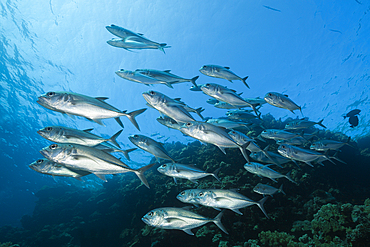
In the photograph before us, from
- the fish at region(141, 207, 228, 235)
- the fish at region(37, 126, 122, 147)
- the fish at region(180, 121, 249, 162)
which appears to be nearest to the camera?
the fish at region(37, 126, 122, 147)

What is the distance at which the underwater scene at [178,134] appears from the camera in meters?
3.20

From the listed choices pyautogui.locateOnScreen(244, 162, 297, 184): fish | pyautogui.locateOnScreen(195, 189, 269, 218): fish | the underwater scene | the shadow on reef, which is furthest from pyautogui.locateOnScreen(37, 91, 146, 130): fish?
the shadow on reef

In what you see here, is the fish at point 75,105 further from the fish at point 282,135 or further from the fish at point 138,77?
the fish at point 282,135

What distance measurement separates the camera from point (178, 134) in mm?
32469

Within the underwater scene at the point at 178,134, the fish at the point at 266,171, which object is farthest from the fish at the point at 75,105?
the fish at the point at 266,171

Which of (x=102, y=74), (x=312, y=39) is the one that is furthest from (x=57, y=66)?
(x=312, y=39)

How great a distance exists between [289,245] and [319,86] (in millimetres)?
29905

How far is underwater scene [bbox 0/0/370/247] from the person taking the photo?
3195mm

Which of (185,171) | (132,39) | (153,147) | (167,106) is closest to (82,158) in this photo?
(167,106)

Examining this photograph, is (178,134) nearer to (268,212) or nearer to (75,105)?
(268,212)

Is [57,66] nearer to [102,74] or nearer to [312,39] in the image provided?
[102,74]

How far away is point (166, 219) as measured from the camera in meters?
3.10

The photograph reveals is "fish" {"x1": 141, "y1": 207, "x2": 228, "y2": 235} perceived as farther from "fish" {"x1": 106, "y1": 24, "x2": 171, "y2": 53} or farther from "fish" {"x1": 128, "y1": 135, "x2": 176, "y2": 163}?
"fish" {"x1": 106, "y1": 24, "x2": 171, "y2": 53}

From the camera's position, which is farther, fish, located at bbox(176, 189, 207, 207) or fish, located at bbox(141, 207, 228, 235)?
fish, located at bbox(176, 189, 207, 207)
